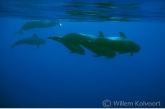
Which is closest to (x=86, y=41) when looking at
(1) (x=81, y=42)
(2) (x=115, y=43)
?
(1) (x=81, y=42)

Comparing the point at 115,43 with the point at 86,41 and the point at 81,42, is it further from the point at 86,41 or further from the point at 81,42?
the point at 81,42

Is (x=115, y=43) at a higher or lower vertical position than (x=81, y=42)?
lower

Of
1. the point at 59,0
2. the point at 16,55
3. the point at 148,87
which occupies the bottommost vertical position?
the point at 148,87

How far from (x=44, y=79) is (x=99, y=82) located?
29.6ft

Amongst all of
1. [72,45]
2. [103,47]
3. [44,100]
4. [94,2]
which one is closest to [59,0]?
[94,2]

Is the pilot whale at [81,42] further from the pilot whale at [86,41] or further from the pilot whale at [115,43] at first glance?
the pilot whale at [115,43]

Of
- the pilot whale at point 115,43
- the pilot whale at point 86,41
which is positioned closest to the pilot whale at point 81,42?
the pilot whale at point 86,41

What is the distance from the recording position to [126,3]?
10703 millimetres

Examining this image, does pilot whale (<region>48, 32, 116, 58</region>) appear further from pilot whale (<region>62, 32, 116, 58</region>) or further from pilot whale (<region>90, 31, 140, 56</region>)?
pilot whale (<region>90, 31, 140, 56</region>)

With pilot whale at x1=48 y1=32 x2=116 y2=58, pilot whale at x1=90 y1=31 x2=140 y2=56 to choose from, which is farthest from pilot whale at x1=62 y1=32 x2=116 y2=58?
pilot whale at x1=90 y1=31 x2=140 y2=56

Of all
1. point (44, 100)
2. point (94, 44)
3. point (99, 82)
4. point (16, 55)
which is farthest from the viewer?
point (16, 55)

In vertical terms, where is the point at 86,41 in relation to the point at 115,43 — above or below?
above

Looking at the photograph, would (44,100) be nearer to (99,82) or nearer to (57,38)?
(99,82)

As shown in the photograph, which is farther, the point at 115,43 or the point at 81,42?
the point at 81,42
